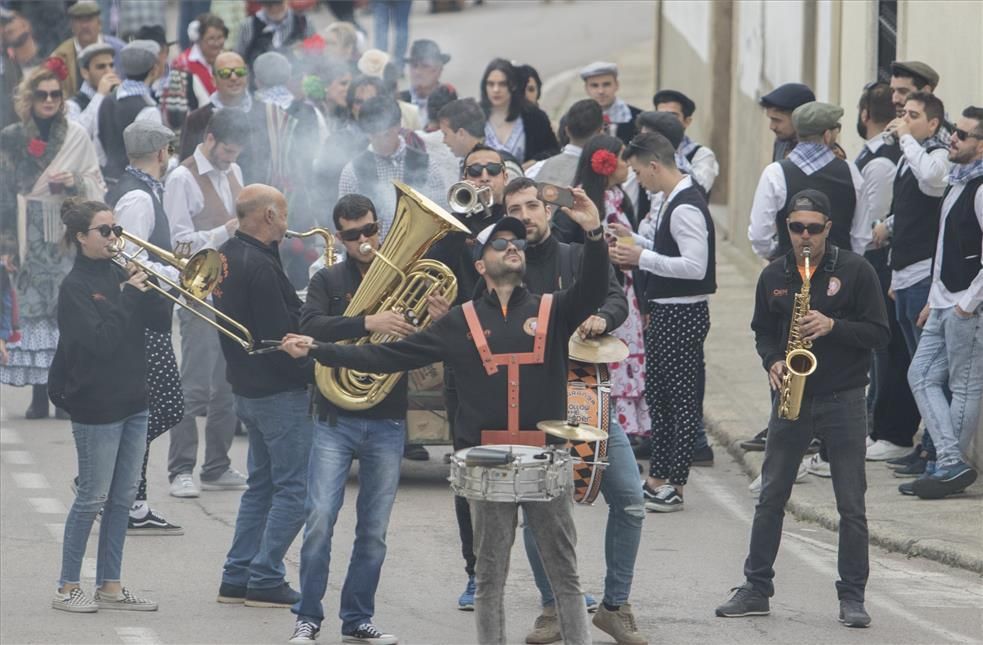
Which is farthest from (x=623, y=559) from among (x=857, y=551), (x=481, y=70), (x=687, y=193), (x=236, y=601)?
(x=481, y=70)

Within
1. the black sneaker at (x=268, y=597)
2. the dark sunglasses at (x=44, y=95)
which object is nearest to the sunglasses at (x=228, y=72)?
the dark sunglasses at (x=44, y=95)

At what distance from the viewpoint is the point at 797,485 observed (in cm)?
1132

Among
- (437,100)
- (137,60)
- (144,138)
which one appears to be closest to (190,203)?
(144,138)

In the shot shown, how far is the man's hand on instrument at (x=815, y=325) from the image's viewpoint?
28.4 ft

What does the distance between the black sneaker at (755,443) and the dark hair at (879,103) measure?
6.43 ft

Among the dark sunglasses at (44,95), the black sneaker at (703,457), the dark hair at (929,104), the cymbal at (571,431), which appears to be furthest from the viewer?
the dark sunglasses at (44,95)

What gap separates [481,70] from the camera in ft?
87.2

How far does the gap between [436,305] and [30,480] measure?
431 centimetres

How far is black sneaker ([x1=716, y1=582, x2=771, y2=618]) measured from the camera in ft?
29.2

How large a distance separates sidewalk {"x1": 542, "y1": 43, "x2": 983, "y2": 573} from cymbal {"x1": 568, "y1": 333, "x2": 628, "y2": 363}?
244cm

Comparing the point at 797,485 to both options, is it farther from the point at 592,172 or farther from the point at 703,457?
the point at 592,172

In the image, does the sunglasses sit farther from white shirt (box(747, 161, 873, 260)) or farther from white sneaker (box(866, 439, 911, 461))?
white sneaker (box(866, 439, 911, 461))

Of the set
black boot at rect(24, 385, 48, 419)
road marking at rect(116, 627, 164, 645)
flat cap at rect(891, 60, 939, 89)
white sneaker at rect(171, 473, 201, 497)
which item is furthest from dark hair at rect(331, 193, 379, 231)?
black boot at rect(24, 385, 48, 419)

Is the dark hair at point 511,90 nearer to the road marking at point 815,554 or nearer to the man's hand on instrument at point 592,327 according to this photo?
the road marking at point 815,554
